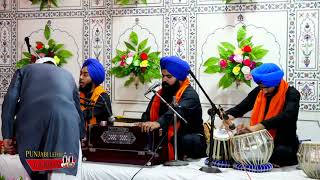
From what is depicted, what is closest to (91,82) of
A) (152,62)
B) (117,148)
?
(152,62)

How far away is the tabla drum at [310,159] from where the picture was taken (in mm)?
3557

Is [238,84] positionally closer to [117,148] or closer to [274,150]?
[274,150]

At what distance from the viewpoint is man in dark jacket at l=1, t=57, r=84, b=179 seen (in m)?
3.38

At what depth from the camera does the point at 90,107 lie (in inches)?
182

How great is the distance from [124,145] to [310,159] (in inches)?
62.5

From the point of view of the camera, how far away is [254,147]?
3779 mm

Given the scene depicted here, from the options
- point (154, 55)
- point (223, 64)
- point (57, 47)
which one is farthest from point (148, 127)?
point (57, 47)

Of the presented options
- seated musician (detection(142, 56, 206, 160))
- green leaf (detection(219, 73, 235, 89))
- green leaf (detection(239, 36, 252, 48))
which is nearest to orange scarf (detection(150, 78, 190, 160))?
seated musician (detection(142, 56, 206, 160))

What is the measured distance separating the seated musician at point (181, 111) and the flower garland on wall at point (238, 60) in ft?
1.83

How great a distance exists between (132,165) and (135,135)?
0.28 metres

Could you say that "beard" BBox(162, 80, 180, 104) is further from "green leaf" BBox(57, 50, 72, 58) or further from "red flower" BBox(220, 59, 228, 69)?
"green leaf" BBox(57, 50, 72, 58)

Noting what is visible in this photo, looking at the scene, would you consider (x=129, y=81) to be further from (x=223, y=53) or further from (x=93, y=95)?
(x=223, y=53)

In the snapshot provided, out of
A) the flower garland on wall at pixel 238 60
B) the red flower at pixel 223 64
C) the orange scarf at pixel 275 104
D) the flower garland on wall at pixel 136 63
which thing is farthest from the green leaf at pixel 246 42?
the flower garland on wall at pixel 136 63

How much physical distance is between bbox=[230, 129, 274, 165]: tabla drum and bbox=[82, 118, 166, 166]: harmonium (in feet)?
2.35
